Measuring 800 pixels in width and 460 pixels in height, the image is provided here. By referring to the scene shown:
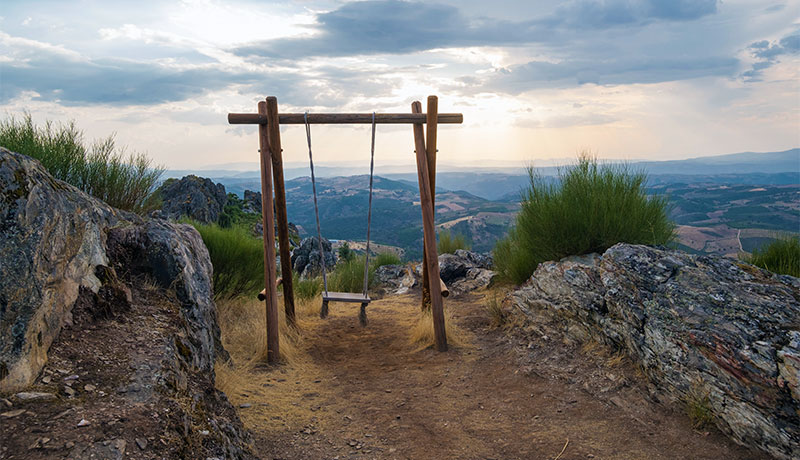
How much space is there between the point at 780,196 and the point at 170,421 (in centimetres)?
5918

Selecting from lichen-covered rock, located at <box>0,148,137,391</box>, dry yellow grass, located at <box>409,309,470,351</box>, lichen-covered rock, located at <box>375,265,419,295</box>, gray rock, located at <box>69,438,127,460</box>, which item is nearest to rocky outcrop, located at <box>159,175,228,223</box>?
lichen-covered rock, located at <box>375,265,419,295</box>

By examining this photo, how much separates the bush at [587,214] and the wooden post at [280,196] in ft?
11.0

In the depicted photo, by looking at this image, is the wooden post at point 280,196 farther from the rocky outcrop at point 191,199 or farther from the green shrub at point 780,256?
the rocky outcrop at point 191,199

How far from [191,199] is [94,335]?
48.7 feet

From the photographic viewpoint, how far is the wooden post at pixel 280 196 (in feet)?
19.3

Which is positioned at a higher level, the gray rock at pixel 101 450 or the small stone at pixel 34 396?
the small stone at pixel 34 396

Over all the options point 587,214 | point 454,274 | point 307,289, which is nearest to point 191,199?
point 307,289

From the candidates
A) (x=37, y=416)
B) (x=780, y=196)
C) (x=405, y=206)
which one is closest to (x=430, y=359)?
(x=37, y=416)

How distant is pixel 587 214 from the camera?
242 inches

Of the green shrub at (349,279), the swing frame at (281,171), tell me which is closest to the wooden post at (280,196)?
the swing frame at (281,171)

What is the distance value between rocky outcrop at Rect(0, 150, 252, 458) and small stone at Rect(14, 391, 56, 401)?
0.05 feet

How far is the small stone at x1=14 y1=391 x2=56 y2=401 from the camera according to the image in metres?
2.38

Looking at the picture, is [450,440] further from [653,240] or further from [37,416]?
[653,240]

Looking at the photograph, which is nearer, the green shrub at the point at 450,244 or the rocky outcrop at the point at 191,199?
the green shrub at the point at 450,244
